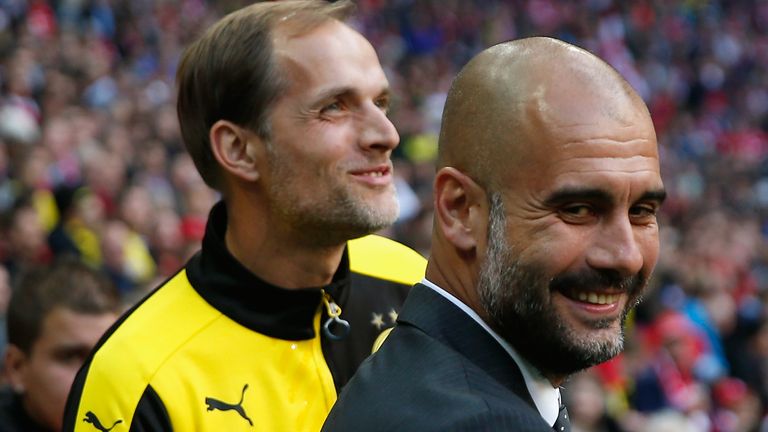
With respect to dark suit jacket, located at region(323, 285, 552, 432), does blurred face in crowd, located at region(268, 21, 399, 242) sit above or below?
below

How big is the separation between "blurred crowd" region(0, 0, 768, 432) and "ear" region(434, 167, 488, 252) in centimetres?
156

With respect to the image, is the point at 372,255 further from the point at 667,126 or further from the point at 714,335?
the point at 667,126

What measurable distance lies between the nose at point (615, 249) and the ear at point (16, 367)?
2248 mm

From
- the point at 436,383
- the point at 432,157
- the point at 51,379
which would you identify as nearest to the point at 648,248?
the point at 436,383

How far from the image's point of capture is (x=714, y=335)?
1122 centimetres

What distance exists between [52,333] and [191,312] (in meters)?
0.95

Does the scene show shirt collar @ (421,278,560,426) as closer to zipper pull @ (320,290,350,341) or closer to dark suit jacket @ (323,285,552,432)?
dark suit jacket @ (323,285,552,432)

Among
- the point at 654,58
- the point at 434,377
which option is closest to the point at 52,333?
the point at 434,377

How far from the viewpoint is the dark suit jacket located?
2127mm

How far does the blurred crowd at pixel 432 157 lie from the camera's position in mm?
8891

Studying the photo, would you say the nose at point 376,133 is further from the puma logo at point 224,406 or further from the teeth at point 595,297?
the teeth at point 595,297

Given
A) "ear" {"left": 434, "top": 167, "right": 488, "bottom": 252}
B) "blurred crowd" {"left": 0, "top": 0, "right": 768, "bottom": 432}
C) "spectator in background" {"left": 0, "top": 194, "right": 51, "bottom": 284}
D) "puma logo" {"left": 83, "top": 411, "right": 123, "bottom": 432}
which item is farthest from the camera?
"blurred crowd" {"left": 0, "top": 0, "right": 768, "bottom": 432}

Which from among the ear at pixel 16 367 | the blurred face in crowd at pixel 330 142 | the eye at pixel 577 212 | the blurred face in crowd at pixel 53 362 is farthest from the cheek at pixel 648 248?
the ear at pixel 16 367

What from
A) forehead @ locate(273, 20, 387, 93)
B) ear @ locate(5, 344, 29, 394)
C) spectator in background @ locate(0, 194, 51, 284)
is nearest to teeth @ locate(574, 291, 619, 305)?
forehead @ locate(273, 20, 387, 93)
